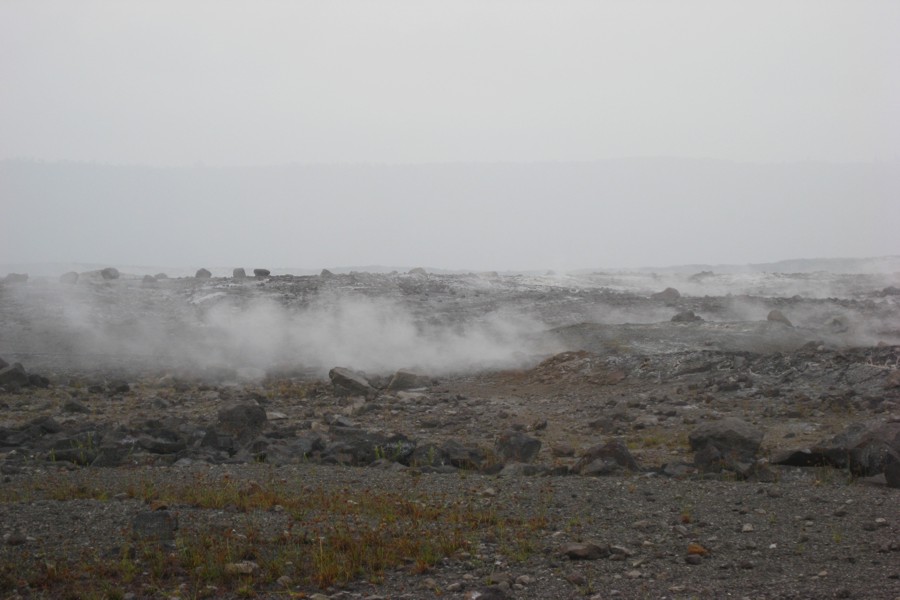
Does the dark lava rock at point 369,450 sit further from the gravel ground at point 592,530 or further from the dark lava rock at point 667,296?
the dark lava rock at point 667,296

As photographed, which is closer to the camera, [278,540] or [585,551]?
[585,551]

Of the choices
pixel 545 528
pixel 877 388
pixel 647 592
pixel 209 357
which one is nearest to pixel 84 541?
pixel 545 528

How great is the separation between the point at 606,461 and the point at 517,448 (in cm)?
151

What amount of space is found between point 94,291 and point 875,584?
2363 cm

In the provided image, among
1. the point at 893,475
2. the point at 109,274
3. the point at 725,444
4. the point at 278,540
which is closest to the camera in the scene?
the point at 278,540

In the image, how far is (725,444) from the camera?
10156 mm

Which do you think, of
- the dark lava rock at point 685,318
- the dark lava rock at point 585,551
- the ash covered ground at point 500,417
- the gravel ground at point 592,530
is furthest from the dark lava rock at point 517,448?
the dark lava rock at point 685,318

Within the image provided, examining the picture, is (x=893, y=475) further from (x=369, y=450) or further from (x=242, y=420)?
(x=242, y=420)

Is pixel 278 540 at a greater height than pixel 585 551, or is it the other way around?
pixel 585 551

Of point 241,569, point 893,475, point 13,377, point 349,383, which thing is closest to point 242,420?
point 349,383

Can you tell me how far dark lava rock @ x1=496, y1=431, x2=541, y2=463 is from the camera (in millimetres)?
10797

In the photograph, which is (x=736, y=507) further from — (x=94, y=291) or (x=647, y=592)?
(x=94, y=291)

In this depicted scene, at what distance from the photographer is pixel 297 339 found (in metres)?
22.0

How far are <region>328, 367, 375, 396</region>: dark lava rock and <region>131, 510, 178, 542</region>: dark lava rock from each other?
9.51 meters
